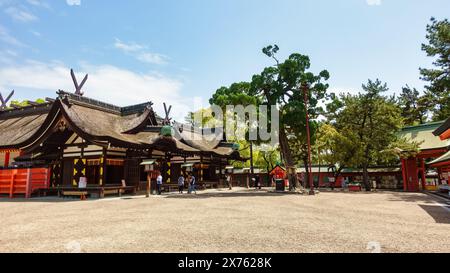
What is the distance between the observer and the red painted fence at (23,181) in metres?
18.1

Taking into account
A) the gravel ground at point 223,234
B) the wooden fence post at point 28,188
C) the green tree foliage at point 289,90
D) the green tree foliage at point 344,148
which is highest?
the green tree foliage at point 289,90

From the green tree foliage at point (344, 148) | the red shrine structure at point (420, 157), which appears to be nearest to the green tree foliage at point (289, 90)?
the green tree foliage at point (344, 148)

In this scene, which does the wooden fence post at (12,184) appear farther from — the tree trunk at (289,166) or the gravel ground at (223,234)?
the tree trunk at (289,166)

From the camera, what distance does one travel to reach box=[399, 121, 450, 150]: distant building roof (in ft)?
84.5

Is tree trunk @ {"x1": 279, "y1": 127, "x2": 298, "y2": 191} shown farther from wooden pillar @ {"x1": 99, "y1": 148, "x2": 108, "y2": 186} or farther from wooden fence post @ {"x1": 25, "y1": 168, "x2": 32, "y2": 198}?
wooden fence post @ {"x1": 25, "y1": 168, "x2": 32, "y2": 198}

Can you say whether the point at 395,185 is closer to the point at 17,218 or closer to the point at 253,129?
the point at 253,129

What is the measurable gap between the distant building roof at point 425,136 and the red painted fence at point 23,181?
32.5 meters

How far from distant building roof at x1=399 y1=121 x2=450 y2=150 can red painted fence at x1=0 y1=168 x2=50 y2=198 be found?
3245cm

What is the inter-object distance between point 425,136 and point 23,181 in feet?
117

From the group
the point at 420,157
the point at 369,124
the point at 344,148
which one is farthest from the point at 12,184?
the point at 420,157

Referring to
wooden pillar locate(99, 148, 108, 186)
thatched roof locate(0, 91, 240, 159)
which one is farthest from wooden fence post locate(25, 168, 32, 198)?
wooden pillar locate(99, 148, 108, 186)
